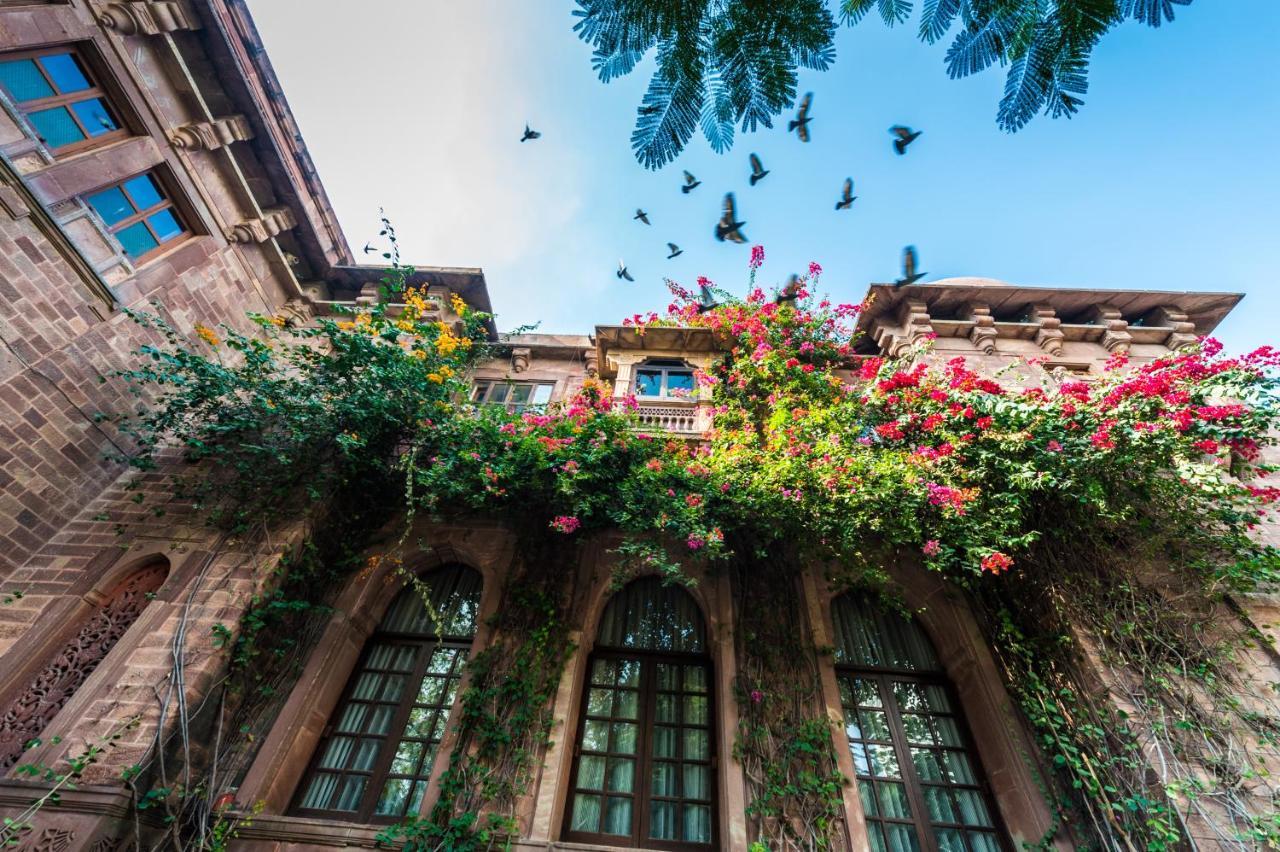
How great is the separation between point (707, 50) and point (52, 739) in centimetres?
715

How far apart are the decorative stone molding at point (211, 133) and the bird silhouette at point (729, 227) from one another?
308 inches

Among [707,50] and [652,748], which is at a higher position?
[707,50]

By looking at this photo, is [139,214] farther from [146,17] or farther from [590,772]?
[590,772]

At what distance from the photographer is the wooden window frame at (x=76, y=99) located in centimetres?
557

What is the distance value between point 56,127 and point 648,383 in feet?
27.4

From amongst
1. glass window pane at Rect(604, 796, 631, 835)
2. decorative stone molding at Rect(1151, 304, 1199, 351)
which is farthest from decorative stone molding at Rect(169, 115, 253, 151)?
decorative stone molding at Rect(1151, 304, 1199, 351)

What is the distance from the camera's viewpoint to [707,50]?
2.17 meters

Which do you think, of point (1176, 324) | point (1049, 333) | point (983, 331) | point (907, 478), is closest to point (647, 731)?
point (907, 478)

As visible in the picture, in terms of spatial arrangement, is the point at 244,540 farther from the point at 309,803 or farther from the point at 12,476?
the point at 309,803

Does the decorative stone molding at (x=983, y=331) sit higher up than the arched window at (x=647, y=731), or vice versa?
the decorative stone molding at (x=983, y=331)

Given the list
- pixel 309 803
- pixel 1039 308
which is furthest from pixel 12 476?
pixel 1039 308

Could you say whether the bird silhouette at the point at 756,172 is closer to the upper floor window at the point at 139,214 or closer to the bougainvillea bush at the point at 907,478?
the bougainvillea bush at the point at 907,478

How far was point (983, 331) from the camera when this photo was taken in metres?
8.79

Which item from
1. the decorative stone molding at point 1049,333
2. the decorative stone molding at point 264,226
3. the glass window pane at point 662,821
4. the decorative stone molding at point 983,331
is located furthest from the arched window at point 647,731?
the decorative stone molding at point 264,226
